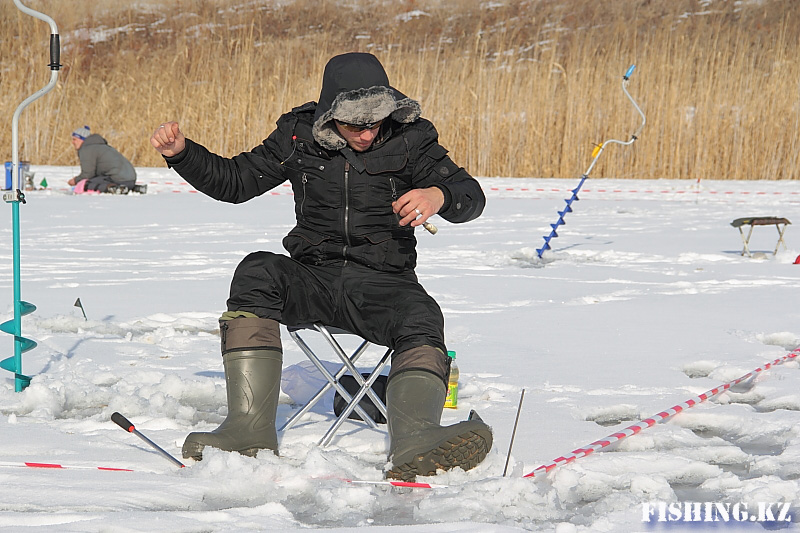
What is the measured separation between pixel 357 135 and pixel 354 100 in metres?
0.11

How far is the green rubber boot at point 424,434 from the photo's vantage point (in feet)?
8.18

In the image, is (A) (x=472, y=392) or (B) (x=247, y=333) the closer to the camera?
(B) (x=247, y=333)

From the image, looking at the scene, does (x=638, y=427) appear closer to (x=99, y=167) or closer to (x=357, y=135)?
(x=357, y=135)

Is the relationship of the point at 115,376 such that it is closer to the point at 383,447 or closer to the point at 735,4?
the point at 383,447

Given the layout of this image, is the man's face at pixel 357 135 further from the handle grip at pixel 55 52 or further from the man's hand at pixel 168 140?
the handle grip at pixel 55 52

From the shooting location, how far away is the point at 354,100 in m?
2.81

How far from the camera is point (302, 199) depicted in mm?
2988

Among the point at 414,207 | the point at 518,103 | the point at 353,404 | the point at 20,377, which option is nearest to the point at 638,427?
the point at 353,404

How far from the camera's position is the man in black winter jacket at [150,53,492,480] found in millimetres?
2641

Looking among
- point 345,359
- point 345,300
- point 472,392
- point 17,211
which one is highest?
point 17,211

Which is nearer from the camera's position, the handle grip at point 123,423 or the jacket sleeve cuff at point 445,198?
the handle grip at point 123,423

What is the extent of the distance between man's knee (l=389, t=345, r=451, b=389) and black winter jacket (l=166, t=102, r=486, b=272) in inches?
13.2

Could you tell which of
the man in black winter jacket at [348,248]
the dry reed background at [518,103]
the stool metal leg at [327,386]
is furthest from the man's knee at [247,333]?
the dry reed background at [518,103]

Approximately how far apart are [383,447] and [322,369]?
29 cm
